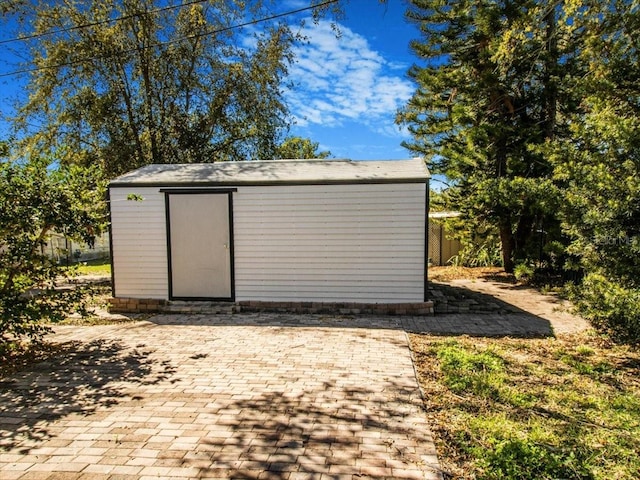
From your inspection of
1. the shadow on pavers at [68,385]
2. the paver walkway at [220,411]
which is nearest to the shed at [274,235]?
the paver walkway at [220,411]

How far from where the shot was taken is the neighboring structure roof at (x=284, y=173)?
7.24 m

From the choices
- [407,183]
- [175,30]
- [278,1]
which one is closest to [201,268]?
[407,183]

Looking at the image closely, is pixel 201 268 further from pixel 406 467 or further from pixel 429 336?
pixel 406 467

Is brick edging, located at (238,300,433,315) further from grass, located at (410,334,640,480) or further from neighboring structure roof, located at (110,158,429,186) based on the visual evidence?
neighboring structure roof, located at (110,158,429,186)

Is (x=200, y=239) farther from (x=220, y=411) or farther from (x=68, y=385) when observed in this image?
(x=220, y=411)

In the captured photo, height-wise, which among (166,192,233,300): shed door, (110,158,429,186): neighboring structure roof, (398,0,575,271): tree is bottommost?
(166,192,233,300): shed door

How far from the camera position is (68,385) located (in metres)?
4.18

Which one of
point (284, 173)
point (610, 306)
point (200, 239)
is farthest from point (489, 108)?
point (200, 239)

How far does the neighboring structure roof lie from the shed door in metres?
0.36

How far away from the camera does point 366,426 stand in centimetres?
325

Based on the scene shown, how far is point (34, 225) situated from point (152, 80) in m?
→ 9.01

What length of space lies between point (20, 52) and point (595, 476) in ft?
50.4

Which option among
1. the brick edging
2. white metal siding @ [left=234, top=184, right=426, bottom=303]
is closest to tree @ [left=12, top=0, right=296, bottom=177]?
white metal siding @ [left=234, top=184, right=426, bottom=303]

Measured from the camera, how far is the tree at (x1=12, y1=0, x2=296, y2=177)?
444 inches
